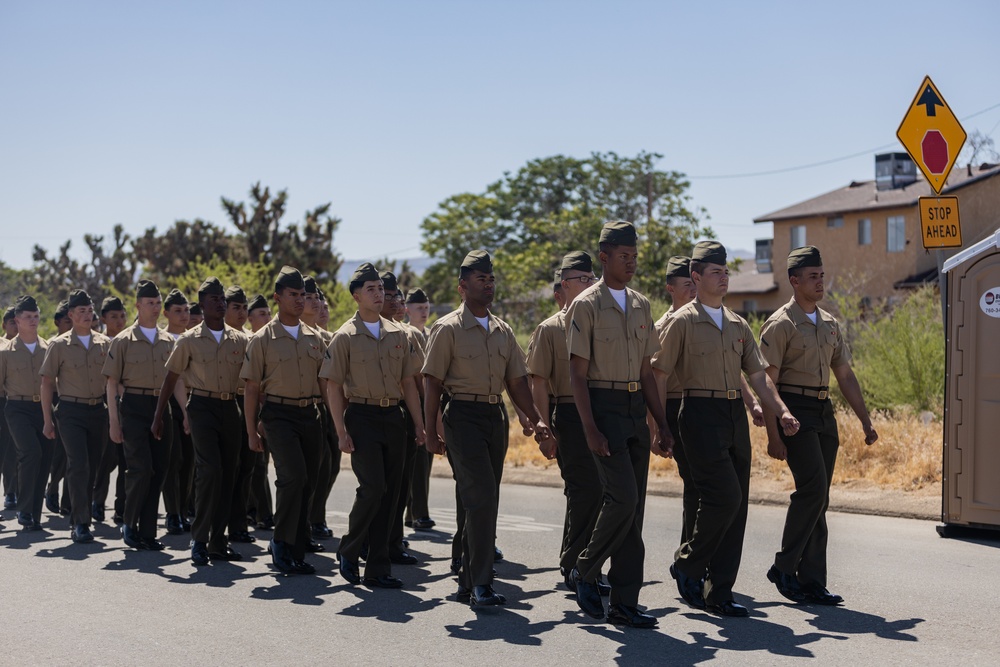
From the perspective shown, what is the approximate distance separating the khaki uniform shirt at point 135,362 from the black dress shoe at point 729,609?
571 centimetres

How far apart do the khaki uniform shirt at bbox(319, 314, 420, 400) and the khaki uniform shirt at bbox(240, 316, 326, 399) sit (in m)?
0.65

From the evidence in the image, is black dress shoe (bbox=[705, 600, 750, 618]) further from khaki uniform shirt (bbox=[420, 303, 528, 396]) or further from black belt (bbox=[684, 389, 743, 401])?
khaki uniform shirt (bbox=[420, 303, 528, 396])

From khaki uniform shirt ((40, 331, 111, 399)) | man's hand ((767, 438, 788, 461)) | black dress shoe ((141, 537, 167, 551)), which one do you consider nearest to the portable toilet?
man's hand ((767, 438, 788, 461))

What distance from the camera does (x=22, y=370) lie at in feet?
40.9

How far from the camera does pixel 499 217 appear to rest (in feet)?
215

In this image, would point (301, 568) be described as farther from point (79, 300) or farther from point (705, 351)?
point (79, 300)

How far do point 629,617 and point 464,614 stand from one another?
1124 millimetres

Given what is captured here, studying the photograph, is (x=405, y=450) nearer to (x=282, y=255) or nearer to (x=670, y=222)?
(x=282, y=255)

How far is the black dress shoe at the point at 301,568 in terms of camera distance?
357 inches

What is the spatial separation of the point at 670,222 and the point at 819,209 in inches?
288

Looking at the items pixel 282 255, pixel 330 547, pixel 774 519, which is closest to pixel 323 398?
pixel 330 547

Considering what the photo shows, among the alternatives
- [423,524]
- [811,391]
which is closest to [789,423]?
[811,391]

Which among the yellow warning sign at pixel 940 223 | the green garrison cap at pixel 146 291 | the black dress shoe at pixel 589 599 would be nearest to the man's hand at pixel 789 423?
the black dress shoe at pixel 589 599

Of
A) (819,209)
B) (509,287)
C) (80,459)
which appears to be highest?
(819,209)
